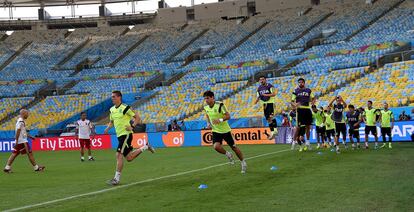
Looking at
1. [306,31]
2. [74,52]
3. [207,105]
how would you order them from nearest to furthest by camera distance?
[207,105], [306,31], [74,52]

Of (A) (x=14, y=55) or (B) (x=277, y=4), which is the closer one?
(B) (x=277, y=4)

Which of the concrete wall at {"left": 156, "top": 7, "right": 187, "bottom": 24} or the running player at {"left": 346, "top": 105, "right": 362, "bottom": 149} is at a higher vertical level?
the concrete wall at {"left": 156, "top": 7, "right": 187, "bottom": 24}

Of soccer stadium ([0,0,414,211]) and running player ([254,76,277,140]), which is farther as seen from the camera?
running player ([254,76,277,140])

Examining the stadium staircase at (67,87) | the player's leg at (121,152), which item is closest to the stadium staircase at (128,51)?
the stadium staircase at (67,87)

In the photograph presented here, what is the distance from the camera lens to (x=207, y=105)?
19.4m

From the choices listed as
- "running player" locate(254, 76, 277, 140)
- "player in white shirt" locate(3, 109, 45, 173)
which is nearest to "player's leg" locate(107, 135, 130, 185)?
"player in white shirt" locate(3, 109, 45, 173)

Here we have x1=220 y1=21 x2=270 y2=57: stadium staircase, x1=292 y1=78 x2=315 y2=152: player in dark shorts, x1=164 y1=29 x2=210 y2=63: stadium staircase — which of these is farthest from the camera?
x1=164 y1=29 x2=210 y2=63: stadium staircase

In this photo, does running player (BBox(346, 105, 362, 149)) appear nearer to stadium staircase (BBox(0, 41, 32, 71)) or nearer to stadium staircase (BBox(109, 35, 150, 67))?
stadium staircase (BBox(109, 35, 150, 67))

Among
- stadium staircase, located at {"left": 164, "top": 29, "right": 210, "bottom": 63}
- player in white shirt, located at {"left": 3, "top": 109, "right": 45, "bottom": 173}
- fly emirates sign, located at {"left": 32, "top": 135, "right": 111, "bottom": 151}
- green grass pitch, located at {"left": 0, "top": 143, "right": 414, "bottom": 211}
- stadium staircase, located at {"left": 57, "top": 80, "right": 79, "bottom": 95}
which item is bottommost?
fly emirates sign, located at {"left": 32, "top": 135, "right": 111, "bottom": 151}

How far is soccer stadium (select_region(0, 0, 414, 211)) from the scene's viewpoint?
11328mm

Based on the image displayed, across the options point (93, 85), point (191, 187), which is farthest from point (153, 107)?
point (191, 187)

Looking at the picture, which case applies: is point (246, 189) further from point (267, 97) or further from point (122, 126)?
point (267, 97)

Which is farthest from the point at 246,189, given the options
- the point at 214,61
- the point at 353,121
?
the point at 214,61

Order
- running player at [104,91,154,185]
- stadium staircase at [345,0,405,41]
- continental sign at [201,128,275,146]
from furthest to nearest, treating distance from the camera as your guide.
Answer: stadium staircase at [345,0,405,41] → continental sign at [201,128,275,146] → running player at [104,91,154,185]
